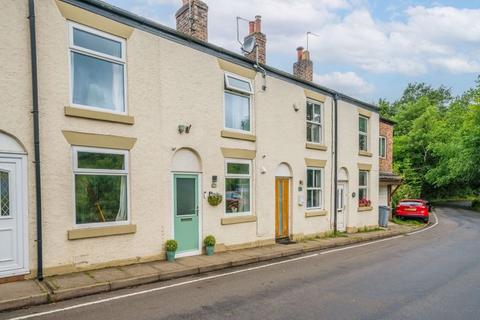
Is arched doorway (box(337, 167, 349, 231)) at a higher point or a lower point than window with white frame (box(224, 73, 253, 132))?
lower

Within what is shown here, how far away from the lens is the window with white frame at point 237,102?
1109 cm

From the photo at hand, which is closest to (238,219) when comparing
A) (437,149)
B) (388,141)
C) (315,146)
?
(315,146)

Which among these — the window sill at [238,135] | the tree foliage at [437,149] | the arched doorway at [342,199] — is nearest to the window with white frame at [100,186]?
the window sill at [238,135]

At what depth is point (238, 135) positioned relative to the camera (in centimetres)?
1120

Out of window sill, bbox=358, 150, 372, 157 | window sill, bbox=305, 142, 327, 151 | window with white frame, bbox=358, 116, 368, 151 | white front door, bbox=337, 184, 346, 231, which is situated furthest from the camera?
window with white frame, bbox=358, 116, 368, 151

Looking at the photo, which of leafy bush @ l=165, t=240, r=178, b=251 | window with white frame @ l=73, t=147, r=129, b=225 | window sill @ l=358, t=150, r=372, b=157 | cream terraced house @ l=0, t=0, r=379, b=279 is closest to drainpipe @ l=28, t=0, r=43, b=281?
cream terraced house @ l=0, t=0, r=379, b=279

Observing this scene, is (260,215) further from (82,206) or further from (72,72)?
(72,72)

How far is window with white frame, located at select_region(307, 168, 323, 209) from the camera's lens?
14.2 meters

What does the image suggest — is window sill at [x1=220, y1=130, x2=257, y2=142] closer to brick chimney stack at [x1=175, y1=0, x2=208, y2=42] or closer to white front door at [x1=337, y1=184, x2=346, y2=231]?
brick chimney stack at [x1=175, y1=0, x2=208, y2=42]

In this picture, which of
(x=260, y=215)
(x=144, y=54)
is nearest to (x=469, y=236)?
(x=260, y=215)

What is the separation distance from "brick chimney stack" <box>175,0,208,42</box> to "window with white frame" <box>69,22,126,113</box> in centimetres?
295

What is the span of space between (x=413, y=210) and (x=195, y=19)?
19.0m

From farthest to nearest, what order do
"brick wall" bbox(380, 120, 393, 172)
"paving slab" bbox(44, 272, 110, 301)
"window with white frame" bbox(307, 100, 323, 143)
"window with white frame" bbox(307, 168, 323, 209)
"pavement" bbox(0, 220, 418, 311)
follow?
"brick wall" bbox(380, 120, 393, 172) < "window with white frame" bbox(307, 100, 323, 143) < "window with white frame" bbox(307, 168, 323, 209) < "paving slab" bbox(44, 272, 110, 301) < "pavement" bbox(0, 220, 418, 311)

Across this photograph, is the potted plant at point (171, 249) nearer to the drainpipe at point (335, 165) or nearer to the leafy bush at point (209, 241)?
the leafy bush at point (209, 241)
